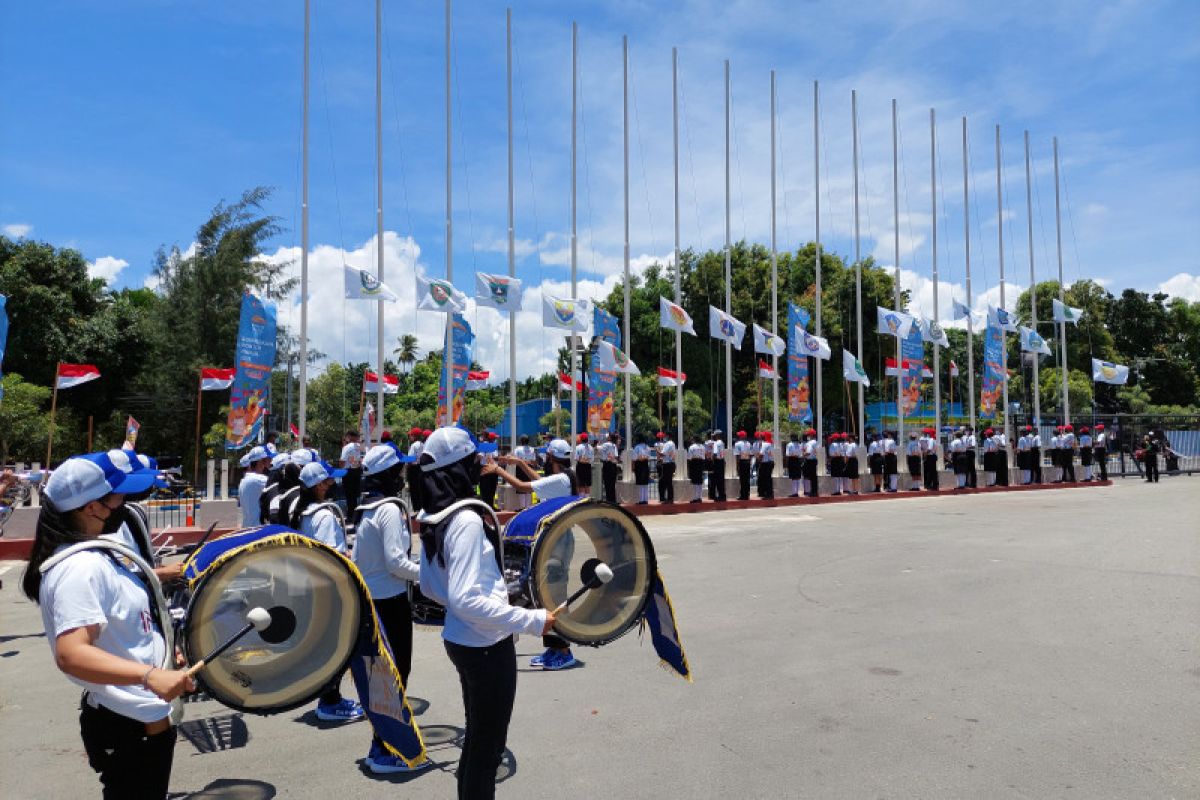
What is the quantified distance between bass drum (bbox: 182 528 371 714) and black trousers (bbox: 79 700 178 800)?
759mm

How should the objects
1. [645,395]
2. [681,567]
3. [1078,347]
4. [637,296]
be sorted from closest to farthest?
[681,567] → [645,395] → [637,296] → [1078,347]

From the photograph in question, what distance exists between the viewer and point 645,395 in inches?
1716

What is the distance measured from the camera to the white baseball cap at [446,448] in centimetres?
386

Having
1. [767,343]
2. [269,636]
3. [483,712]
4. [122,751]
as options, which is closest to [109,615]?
[122,751]

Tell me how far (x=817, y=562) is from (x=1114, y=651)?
17.1ft

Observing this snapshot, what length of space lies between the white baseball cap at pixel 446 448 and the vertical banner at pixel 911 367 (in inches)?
1046

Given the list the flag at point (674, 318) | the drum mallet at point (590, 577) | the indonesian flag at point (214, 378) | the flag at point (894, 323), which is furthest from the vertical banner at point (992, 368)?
the drum mallet at point (590, 577)

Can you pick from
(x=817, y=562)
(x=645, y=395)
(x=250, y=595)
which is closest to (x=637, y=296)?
(x=645, y=395)

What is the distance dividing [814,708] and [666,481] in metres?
16.4

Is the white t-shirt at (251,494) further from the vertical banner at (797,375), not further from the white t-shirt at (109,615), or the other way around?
the vertical banner at (797,375)

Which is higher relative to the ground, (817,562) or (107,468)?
(107,468)

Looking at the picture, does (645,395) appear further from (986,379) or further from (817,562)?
(817,562)

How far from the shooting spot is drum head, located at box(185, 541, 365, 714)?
13.0 ft

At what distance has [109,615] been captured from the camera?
2.85m
